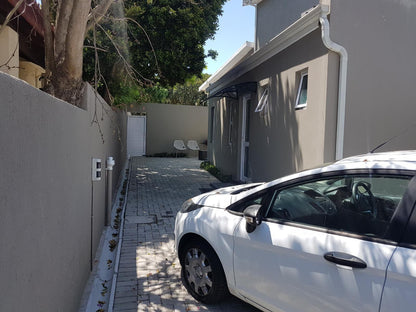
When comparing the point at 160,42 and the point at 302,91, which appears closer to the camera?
the point at 302,91

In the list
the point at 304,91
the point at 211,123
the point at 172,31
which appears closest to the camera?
the point at 304,91

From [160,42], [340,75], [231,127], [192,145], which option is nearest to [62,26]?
[340,75]

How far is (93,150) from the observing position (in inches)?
179

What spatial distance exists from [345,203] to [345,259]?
51 cm

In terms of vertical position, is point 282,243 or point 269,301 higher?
point 282,243

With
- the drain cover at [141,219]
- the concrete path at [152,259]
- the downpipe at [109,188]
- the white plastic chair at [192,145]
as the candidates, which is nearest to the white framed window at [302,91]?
the concrete path at [152,259]

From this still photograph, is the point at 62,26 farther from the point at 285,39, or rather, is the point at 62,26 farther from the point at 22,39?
the point at 285,39

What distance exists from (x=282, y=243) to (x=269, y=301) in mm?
523

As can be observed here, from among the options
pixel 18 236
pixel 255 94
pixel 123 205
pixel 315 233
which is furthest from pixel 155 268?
pixel 255 94

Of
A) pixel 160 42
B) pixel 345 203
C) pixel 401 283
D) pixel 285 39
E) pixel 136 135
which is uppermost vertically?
pixel 160 42

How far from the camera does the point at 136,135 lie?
781 inches

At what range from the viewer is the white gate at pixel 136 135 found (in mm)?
19639

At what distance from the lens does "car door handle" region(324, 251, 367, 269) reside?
216 cm

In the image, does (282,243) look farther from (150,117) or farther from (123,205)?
(150,117)
